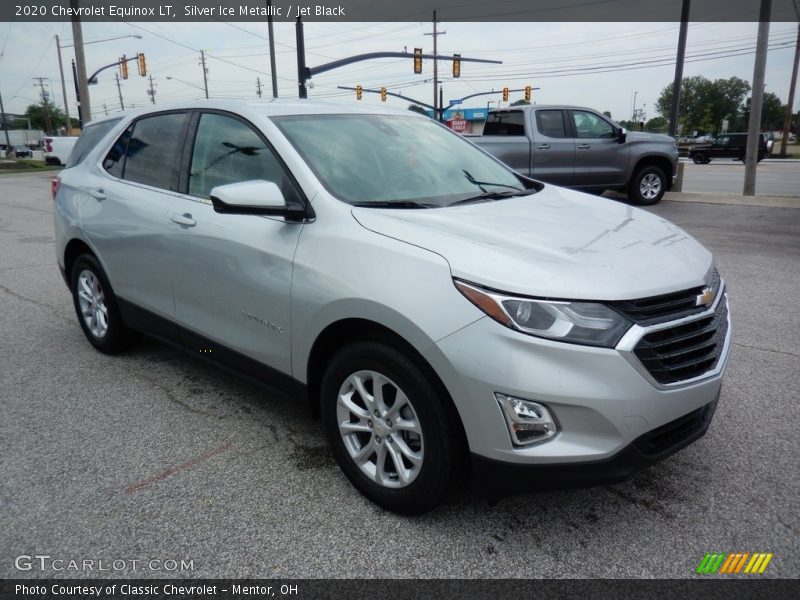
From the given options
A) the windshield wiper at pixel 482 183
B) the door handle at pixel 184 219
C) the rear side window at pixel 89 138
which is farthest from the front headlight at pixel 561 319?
the rear side window at pixel 89 138

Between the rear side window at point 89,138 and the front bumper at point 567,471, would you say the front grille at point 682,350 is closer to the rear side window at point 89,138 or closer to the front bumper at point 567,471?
the front bumper at point 567,471

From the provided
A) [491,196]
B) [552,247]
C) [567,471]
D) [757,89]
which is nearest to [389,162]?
[491,196]

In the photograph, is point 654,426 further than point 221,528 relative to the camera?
No

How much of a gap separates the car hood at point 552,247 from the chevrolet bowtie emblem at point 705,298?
6 centimetres

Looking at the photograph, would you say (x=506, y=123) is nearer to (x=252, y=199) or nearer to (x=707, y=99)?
(x=252, y=199)

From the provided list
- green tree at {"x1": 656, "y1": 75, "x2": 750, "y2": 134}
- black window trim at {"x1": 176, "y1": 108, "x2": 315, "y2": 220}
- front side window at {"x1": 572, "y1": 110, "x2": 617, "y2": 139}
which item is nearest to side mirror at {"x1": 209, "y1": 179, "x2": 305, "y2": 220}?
black window trim at {"x1": 176, "y1": 108, "x2": 315, "y2": 220}

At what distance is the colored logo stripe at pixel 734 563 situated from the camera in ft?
7.54

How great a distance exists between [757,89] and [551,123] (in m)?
5.19

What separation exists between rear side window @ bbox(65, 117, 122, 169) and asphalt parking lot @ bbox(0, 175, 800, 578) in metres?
1.67

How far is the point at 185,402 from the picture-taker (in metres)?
3.84

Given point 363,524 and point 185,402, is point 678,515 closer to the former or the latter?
point 363,524

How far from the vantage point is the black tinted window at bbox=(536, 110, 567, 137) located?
40.3 ft

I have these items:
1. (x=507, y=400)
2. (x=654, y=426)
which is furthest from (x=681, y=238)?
(x=507, y=400)

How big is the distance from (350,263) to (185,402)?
1.84 meters
